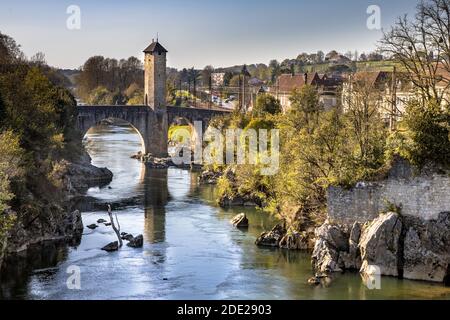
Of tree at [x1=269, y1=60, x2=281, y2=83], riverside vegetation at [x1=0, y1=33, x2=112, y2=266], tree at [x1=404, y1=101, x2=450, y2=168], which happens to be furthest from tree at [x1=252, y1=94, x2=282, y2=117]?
tree at [x1=269, y1=60, x2=281, y2=83]

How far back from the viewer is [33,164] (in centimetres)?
3619

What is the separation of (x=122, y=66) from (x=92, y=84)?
5.98 m

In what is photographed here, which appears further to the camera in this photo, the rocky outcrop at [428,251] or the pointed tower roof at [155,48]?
the pointed tower roof at [155,48]

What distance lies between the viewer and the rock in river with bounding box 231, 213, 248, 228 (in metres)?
35.8

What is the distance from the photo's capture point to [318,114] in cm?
3922

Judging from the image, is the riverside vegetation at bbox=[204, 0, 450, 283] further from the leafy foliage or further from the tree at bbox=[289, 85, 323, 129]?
the leafy foliage

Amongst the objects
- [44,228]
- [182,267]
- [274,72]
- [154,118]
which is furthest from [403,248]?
[274,72]

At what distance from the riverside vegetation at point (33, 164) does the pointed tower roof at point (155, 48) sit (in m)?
14.1

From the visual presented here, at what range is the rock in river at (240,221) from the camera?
117ft

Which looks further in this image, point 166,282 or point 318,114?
point 318,114

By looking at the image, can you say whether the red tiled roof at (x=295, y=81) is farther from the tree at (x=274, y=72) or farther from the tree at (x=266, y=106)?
the tree at (x=274, y=72)

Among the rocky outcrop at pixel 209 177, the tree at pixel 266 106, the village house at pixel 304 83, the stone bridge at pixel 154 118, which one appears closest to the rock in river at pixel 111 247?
the rocky outcrop at pixel 209 177
